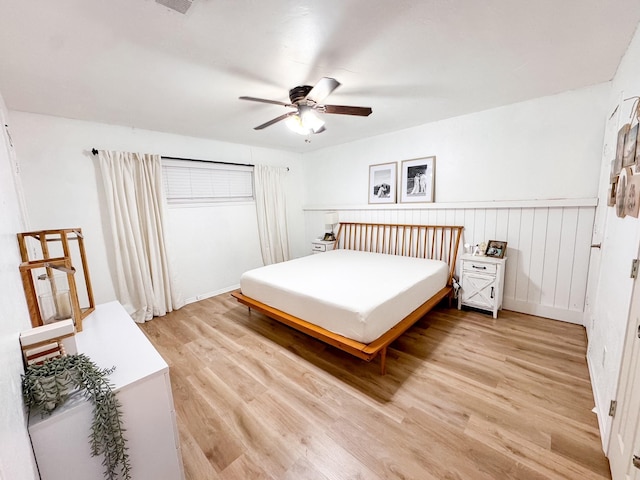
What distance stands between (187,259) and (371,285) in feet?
9.24

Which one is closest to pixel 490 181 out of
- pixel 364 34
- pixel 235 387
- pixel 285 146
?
pixel 364 34

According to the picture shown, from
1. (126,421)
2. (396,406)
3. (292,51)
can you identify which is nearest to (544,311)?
(396,406)

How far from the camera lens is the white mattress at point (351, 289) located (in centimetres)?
210

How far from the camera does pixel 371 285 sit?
2533mm

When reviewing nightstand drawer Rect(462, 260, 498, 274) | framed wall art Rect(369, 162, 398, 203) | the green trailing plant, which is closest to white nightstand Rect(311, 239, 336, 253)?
framed wall art Rect(369, 162, 398, 203)

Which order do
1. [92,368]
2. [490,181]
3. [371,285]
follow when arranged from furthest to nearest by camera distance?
[490,181], [371,285], [92,368]

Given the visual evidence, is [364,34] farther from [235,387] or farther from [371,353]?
[235,387]

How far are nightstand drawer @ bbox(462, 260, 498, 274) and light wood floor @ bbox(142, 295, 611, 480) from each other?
612mm

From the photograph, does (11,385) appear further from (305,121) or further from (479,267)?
(479,267)

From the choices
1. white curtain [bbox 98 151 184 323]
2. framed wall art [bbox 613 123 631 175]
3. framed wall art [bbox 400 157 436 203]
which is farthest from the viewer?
framed wall art [bbox 400 157 436 203]

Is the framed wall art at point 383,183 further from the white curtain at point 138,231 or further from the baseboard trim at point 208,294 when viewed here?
the white curtain at point 138,231

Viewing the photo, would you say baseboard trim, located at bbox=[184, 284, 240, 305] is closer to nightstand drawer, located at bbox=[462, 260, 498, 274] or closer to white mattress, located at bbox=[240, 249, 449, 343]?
white mattress, located at bbox=[240, 249, 449, 343]

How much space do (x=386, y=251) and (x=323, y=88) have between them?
2852mm

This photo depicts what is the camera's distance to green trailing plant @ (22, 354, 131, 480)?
0.92 metres
